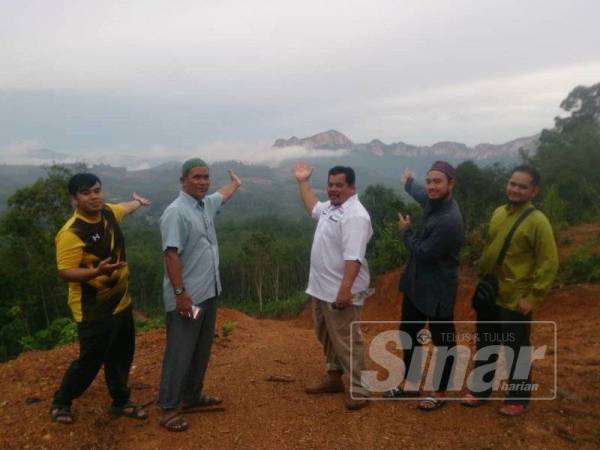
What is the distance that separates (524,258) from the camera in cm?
339

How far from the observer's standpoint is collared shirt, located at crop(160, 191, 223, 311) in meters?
3.35

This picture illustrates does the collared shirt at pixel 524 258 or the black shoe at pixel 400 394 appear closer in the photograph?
the collared shirt at pixel 524 258

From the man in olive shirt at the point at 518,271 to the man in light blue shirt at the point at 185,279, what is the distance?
211 centimetres

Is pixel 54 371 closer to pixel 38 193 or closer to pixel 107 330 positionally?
pixel 107 330

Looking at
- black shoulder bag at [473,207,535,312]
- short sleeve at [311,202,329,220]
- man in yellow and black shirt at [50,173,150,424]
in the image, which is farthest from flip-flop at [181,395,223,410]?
black shoulder bag at [473,207,535,312]

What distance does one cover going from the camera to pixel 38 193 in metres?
18.6

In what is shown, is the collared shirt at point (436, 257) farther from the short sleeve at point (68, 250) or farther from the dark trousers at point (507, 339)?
the short sleeve at point (68, 250)

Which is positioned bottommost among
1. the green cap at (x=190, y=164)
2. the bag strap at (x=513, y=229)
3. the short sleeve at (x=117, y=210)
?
the bag strap at (x=513, y=229)

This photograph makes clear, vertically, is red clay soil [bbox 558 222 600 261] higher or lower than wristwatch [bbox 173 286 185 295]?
lower

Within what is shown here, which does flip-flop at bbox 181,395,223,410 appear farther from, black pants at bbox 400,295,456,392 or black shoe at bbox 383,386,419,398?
black pants at bbox 400,295,456,392

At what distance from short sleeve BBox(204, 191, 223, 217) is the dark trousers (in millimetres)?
2247

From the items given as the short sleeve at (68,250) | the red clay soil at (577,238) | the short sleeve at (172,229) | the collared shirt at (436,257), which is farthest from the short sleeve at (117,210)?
the red clay soil at (577,238)

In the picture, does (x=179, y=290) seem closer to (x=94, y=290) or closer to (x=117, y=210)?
(x=94, y=290)

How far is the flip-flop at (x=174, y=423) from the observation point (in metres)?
3.43
